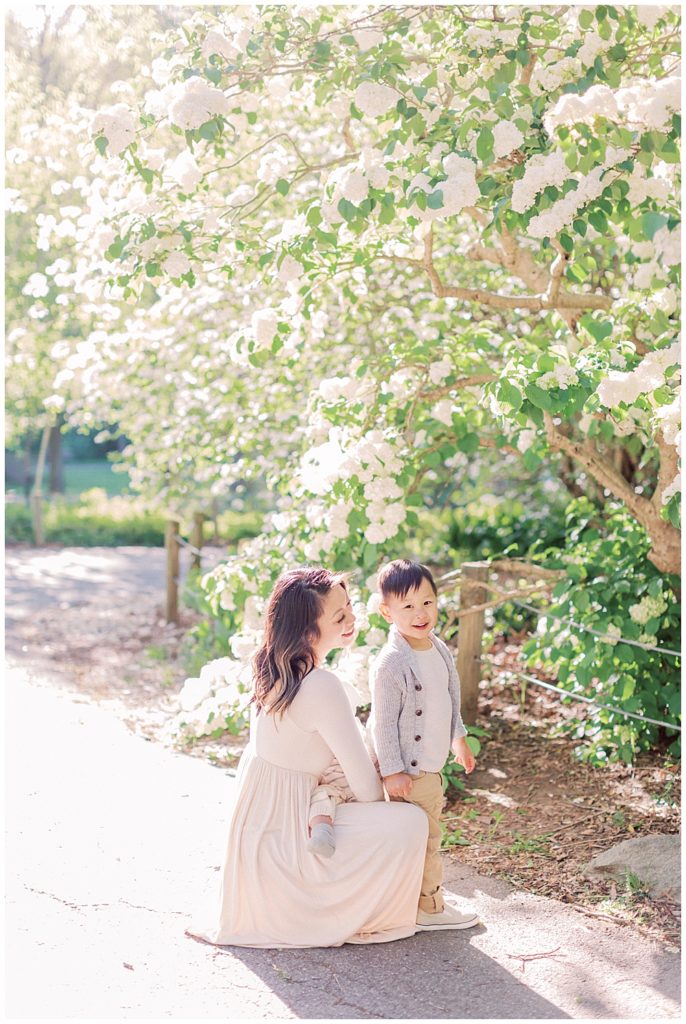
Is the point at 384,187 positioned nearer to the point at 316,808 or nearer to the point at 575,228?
the point at 575,228

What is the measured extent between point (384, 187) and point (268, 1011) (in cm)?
267

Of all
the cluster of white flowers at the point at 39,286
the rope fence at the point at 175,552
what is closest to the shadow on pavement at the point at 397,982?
the cluster of white flowers at the point at 39,286

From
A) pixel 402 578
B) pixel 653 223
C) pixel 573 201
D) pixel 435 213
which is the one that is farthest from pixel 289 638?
pixel 573 201

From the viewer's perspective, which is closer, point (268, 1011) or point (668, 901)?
point (268, 1011)

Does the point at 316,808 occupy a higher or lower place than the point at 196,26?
lower

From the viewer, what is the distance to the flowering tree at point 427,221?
3.47 meters

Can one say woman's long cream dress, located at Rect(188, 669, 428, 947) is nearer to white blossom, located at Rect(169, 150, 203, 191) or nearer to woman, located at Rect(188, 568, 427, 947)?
woman, located at Rect(188, 568, 427, 947)

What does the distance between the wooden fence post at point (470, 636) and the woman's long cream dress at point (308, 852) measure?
6.56 ft

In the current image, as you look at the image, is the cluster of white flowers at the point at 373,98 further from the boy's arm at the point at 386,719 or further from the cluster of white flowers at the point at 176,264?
the boy's arm at the point at 386,719

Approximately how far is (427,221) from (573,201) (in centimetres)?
71

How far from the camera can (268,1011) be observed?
2.85 metres

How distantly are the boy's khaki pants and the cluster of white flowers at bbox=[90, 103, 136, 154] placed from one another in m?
2.44

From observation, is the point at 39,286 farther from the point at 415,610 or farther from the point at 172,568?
the point at 415,610

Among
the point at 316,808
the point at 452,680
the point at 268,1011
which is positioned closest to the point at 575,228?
the point at 452,680
